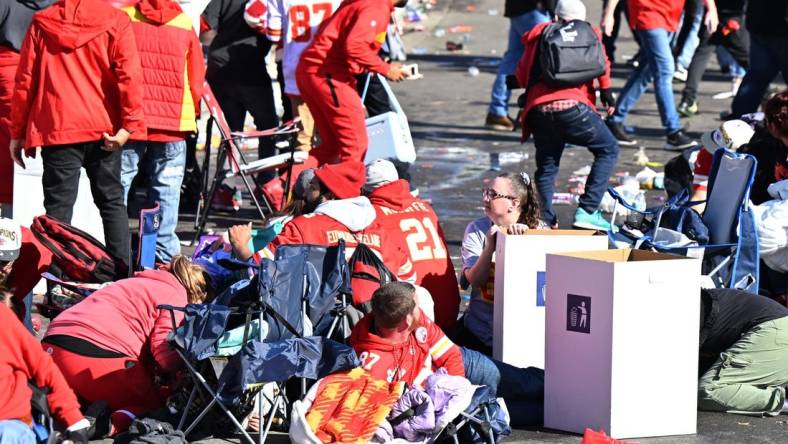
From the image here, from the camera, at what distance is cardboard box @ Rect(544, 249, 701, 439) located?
18.5 feet

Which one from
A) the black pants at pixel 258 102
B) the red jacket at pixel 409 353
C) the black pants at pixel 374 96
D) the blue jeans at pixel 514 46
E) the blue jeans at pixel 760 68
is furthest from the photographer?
the blue jeans at pixel 514 46

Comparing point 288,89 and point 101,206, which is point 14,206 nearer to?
point 101,206

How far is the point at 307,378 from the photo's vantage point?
567cm

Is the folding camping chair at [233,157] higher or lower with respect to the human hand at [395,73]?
lower

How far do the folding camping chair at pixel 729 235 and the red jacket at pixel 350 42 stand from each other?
10.2ft

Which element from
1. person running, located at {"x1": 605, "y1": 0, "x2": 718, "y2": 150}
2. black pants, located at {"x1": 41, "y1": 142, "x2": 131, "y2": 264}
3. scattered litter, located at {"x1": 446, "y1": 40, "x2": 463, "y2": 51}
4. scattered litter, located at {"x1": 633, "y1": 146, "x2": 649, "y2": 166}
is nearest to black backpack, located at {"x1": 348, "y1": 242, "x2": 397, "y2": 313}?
black pants, located at {"x1": 41, "y1": 142, "x2": 131, "y2": 264}

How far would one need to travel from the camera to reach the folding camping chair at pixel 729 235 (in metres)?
6.67

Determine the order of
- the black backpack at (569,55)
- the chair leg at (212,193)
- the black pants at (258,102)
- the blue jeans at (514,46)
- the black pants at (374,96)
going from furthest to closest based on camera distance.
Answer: the blue jeans at (514,46) → the black pants at (258,102) → the black pants at (374,96) → the chair leg at (212,193) → the black backpack at (569,55)

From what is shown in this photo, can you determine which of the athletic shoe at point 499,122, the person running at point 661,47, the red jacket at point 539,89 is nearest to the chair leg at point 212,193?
the red jacket at point 539,89

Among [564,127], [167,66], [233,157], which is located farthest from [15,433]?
[564,127]

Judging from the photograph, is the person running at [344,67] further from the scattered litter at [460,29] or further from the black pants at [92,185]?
the scattered litter at [460,29]

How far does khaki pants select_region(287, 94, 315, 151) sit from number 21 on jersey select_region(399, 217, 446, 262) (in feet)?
13.0

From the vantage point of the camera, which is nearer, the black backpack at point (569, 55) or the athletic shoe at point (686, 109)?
the black backpack at point (569, 55)

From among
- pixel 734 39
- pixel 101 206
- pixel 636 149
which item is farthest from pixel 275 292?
pixel 734 39
